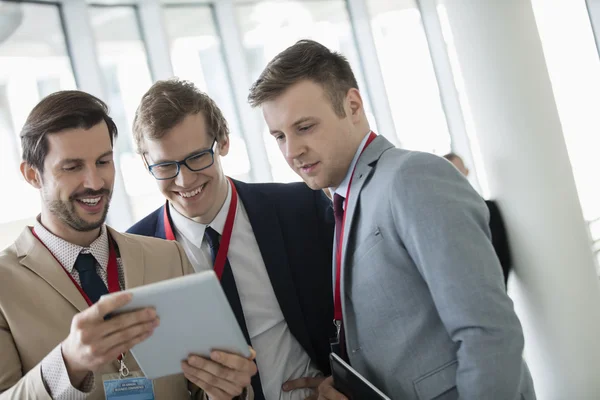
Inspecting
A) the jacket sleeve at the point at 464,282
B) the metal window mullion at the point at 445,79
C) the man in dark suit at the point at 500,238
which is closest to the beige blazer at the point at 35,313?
the jacket sleeve at the point at 464,282

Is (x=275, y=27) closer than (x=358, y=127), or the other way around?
(x=358, y=127)

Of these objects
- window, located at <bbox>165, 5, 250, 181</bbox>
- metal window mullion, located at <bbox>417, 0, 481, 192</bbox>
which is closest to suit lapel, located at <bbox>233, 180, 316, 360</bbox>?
window, located at <bbox>165, 5, 250, 181</bbox>

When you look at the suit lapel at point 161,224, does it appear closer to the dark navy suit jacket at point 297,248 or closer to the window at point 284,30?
the dark navy suit jacket at point 297,248

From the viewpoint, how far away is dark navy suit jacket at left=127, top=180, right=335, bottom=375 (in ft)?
8.13

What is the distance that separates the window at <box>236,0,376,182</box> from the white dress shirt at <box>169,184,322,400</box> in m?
4.14

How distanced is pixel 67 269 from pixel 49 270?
0.08 meters

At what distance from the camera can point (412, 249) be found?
74.0 inches

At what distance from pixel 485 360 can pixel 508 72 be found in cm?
288

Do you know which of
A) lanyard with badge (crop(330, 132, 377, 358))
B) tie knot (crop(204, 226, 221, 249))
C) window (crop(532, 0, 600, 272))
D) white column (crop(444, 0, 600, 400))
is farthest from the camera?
window (crop(532, 0, 600, 272))

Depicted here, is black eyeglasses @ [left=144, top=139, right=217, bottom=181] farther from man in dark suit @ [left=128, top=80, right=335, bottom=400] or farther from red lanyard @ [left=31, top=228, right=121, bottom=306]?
red lanyard @ [left=31, top=228, right=121, bottom=306]

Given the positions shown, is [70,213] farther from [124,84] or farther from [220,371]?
[124,84]

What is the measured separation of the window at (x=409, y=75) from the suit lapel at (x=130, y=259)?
6427 millimetres

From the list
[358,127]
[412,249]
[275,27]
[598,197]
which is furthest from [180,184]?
[598,197]

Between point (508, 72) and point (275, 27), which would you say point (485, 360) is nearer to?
point (508, 72)
